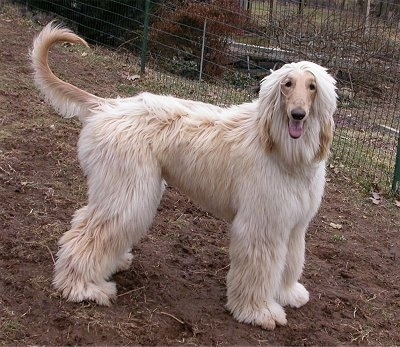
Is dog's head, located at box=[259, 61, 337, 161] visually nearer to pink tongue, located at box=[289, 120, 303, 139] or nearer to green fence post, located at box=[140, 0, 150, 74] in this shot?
pink tongue, located at box=[289, 120, 303, 139]

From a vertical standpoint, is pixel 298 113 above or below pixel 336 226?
above

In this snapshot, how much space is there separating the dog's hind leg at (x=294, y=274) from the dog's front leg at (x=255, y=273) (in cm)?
17

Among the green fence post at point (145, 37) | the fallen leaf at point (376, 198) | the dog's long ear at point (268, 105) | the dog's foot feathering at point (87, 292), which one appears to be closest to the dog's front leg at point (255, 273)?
the dog's long ear at point (268, 105)

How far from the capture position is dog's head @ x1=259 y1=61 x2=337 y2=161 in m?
3.17

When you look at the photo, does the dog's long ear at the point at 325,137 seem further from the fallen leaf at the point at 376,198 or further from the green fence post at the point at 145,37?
the green fence post at the point at 145,37

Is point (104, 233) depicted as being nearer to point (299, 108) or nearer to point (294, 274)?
point (294, 274)

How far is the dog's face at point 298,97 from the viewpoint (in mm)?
3123

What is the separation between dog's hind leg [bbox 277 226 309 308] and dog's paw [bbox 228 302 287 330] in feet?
0.72

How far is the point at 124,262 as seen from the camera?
3984 mm

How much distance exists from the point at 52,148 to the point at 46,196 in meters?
0.99

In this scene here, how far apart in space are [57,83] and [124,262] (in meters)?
1.25

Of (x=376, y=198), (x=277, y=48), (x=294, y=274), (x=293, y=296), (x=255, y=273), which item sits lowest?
(x=376, y=198)

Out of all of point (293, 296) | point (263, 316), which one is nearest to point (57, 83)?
point (263, 316)

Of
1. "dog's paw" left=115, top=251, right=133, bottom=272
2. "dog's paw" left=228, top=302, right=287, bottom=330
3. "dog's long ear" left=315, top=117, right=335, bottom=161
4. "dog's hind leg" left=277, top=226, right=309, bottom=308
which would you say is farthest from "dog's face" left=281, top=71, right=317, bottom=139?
"dog's paw" left=115, top=251, right=133, bottom=272
